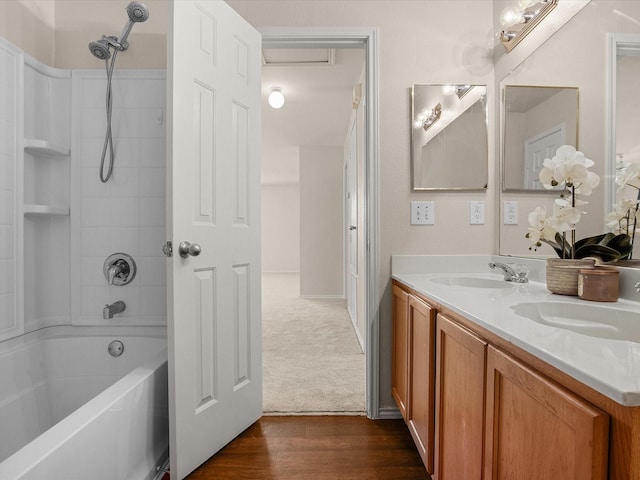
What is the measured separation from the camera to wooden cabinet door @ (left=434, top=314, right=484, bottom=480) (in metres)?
0.84

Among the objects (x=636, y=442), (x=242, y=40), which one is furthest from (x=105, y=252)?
(x=636, y=442)

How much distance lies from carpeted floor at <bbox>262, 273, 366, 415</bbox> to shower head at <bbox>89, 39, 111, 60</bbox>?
2042 mm

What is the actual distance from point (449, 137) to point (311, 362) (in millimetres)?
1826

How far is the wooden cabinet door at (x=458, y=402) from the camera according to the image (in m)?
0.84

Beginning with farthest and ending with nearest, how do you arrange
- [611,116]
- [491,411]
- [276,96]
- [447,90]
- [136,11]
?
[276,96]
[447,90]
[136,11]
[611,116]
[491,411]

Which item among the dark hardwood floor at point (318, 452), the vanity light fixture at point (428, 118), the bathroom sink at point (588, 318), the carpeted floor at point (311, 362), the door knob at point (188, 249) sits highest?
the vanity light fixture at point (428, 118)

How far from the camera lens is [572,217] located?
3.62ft

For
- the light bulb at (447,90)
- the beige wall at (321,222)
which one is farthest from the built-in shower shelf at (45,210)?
the beige wall at (321,222)

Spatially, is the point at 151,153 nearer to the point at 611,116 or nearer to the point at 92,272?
the point at 92,272

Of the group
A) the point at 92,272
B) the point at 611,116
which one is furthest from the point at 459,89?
the point at 92,272

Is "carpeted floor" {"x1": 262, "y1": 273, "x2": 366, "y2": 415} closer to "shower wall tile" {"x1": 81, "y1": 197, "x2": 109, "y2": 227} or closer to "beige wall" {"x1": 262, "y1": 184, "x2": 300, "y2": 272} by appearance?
"shower wall tile" {"x1": 81, "y1": 197, "x2": 109, "y2": 227}

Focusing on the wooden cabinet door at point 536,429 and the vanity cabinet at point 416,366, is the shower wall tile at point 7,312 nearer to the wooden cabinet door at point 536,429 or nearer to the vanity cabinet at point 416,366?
the vanity cabinet at point 416,366

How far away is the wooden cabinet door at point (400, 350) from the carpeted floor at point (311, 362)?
34cm

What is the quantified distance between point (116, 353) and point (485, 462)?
1.71 metres
